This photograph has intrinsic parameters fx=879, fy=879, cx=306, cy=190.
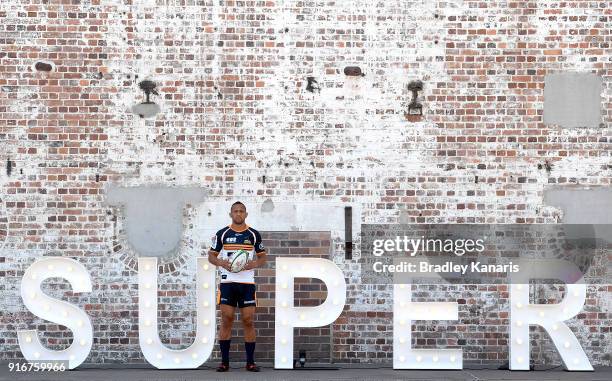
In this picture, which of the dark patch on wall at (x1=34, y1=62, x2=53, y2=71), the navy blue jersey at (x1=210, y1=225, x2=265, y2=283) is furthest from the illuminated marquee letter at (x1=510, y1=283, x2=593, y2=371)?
the dark patch on wall at (x1=34, y1=62, x2=53, y2=71)

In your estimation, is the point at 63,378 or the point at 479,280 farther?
the point at 479,280

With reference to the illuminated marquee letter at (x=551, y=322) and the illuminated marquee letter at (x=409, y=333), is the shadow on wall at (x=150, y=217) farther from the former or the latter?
the illuminated marquee letter at (x=551, y=322)

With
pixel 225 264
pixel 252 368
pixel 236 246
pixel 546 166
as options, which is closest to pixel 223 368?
pixel 252 368

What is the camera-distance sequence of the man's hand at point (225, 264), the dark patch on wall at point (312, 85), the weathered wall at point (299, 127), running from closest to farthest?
1. the man's hand at point (225, 264)
2. the weathered wall at point (299, 127)
3. the dark patch on wall at point (312, 85)

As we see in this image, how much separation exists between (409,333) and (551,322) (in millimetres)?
1394

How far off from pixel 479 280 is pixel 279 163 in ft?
8.03

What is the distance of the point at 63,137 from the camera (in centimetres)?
920

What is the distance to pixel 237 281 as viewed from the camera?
8.66m

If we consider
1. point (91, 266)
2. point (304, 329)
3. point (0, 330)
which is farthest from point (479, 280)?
point (0, 330)

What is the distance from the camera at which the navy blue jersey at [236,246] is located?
8.65m

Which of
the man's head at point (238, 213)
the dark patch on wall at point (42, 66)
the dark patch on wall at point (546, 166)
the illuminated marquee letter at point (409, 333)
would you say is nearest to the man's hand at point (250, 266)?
the man's head at point (238, 213)

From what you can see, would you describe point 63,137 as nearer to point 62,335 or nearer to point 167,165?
point 167,165

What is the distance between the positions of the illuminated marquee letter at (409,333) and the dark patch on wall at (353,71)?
228 centimetres

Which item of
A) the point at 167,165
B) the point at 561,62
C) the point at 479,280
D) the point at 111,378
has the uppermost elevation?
the point at 561,62
